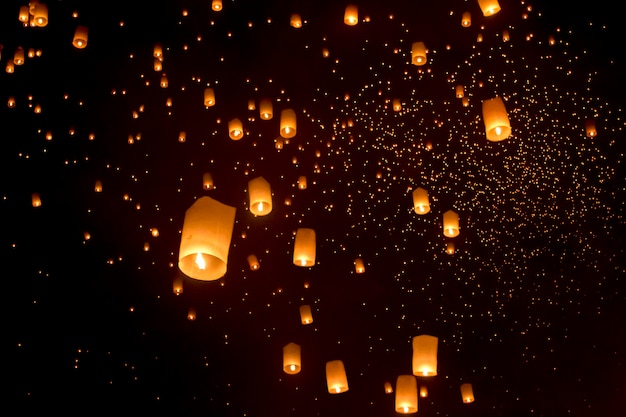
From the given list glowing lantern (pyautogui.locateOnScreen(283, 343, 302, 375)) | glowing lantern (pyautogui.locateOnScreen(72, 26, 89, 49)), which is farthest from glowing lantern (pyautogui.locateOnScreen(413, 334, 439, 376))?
glowing lantern (pyautogui.locateOnScreen(72, 26, 89, 49))

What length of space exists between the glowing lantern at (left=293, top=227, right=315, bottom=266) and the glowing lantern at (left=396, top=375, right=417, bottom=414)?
1056 mm

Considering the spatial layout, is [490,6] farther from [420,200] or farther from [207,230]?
[207,230]

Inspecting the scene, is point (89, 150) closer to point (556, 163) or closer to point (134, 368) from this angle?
point (134, 368)

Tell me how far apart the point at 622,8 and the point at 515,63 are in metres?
0.74

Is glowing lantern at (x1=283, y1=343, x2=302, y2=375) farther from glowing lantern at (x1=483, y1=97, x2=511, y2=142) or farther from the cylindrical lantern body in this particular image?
glowing lantern at (x1=483, y1=97, x2=511, y2=142)

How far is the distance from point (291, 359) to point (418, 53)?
7.23ft

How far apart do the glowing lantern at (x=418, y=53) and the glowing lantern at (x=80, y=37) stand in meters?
2.10

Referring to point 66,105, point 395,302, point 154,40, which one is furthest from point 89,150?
point 395,302

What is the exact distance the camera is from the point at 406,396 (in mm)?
4301

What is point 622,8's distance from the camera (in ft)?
13.8

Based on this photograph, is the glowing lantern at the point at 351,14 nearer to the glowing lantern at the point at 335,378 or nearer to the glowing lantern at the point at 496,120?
the glowing lantern at the point at 496,120

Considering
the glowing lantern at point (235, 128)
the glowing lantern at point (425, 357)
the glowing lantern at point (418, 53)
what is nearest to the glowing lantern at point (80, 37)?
the glowing lantern at point (235, 128)

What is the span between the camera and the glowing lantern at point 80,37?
4.21 meters

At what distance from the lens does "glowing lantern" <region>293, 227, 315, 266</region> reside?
3.93 m
